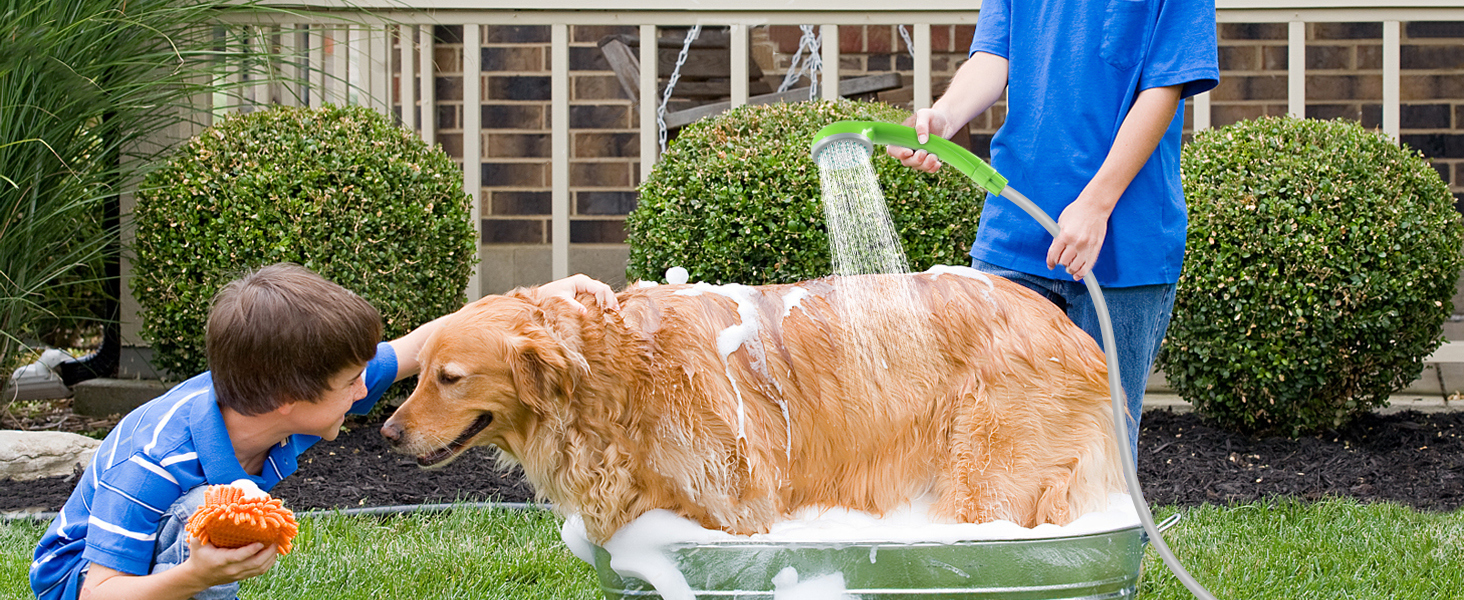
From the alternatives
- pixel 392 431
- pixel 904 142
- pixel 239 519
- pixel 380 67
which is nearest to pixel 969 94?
pixel 904 142

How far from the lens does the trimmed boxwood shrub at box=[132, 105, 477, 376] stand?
175 inches

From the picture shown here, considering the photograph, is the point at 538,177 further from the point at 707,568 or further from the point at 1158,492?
the point at 707,568

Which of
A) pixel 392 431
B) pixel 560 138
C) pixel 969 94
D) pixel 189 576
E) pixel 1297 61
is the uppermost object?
pixel 1297 61

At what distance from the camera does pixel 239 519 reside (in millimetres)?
1826

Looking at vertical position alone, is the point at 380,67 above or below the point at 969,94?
above

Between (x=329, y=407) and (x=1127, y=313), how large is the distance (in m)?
1.52

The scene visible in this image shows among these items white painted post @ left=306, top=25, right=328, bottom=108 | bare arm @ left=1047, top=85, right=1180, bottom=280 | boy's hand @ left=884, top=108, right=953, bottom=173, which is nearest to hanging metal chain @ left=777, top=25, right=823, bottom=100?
white painted post @ left=306, top=25, right=328, bottom=108

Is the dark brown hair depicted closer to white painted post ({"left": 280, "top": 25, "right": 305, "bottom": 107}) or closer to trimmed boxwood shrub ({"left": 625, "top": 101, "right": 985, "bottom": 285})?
trimmed boxwood shrub ({"left": 625, "top": 101, "right": 985, "bottom": 285})

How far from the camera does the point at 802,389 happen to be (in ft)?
6.55

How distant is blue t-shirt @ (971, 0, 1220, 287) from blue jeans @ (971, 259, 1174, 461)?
0.03 m

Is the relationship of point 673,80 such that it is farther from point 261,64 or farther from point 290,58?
point 261,64

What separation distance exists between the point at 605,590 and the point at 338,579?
1506 millimetres

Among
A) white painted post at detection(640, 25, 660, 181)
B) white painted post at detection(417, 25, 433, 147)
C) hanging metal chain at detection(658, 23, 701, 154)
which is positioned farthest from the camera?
hanging metal chain at detection(658, 23, 701, 154)

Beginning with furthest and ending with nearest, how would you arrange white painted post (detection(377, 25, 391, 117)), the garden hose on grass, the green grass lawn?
white painted post (detection(377, 25, 391, 117)) → the green grass lawn → the garden hose on grass
